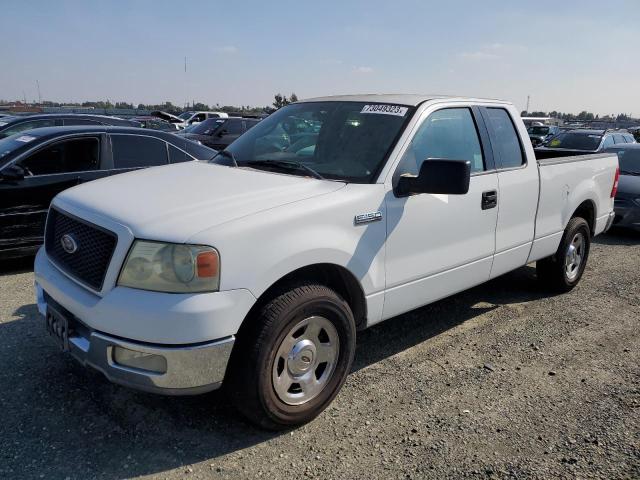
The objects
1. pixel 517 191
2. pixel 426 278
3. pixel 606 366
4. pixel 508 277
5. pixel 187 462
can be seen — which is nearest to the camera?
pixel 187 462

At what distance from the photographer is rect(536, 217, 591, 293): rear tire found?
→ 540cm

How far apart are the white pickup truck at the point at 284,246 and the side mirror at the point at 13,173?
2.67 metres

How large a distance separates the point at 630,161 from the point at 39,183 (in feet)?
31.4

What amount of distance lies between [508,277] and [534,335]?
1791mm

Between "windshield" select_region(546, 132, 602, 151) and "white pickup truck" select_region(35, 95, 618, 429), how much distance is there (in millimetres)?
9868

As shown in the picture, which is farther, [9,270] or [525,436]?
[9,270]

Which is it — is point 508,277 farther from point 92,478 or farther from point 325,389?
point 92,478

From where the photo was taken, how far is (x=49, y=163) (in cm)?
588

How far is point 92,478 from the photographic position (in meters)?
2.62

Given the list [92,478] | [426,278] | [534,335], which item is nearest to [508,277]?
[534,335]

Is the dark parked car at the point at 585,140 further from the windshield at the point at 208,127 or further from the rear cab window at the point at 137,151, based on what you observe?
the windshield at the point at 208,127

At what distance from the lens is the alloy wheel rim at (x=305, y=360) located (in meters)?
2.94

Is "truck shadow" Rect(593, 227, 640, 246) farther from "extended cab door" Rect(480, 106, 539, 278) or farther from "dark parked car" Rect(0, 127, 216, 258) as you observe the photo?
"dark parked car" Rect(0, 127, 216, 258)

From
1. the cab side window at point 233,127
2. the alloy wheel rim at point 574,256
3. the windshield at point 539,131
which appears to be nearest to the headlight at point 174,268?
the alloy wheel rim at point 574,256
